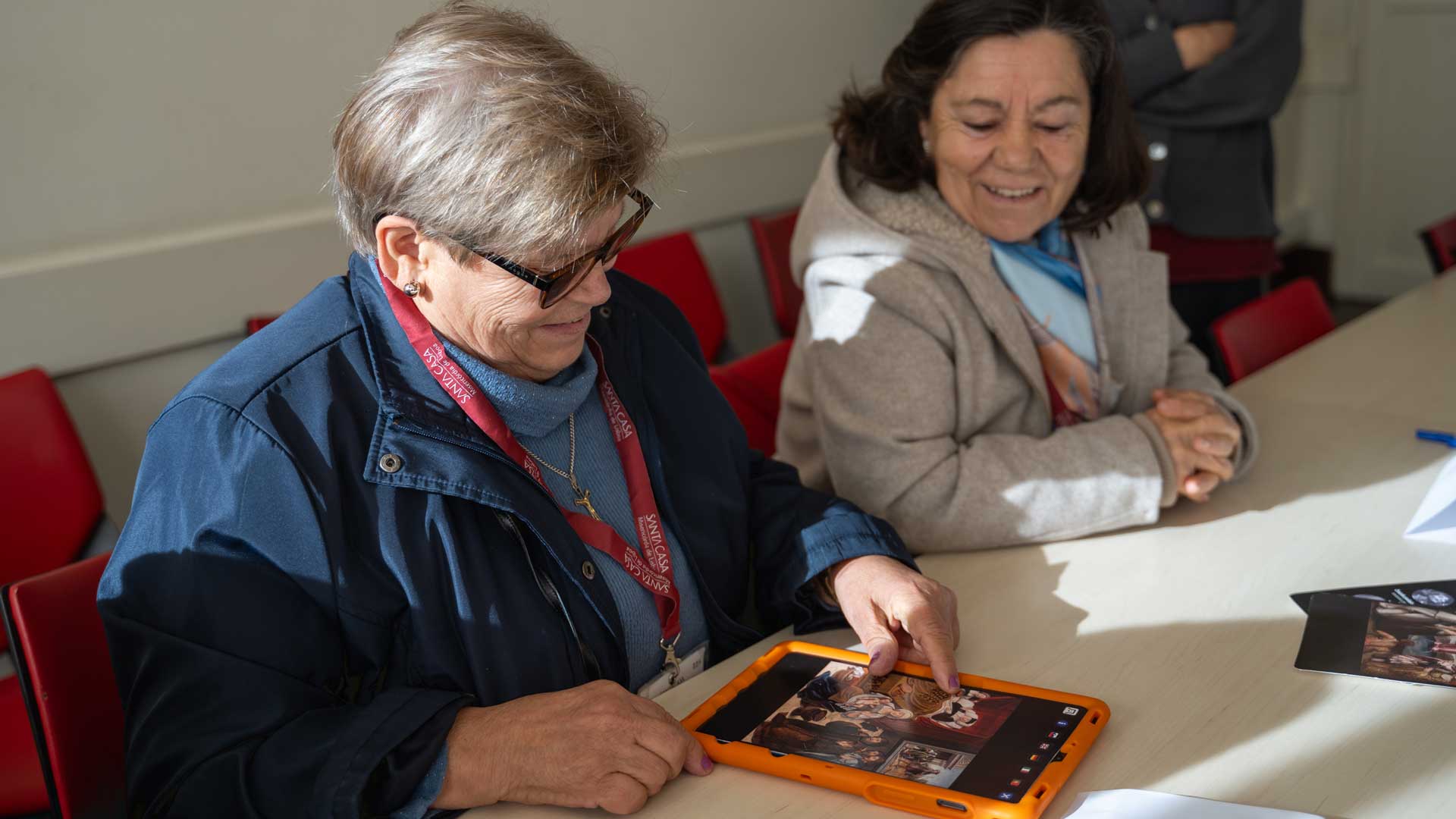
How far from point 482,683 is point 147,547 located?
0.36 m

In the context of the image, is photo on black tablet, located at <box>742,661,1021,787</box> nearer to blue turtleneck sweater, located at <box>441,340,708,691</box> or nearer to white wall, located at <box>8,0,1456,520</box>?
blue turtleneck sweater, located at <box>441,340,708,691</box>

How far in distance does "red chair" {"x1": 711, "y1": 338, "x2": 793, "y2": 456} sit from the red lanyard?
67cm

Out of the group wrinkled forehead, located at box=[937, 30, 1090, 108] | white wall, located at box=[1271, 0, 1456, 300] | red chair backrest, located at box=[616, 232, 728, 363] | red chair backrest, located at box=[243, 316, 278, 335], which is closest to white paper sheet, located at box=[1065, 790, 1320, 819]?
wrinkled forehead, located at box=[937, 30, 1090, 108]

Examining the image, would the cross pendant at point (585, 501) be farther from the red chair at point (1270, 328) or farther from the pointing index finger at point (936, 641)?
the red chair at point (1270, 328)

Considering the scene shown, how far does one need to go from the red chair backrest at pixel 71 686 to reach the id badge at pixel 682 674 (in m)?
0.60

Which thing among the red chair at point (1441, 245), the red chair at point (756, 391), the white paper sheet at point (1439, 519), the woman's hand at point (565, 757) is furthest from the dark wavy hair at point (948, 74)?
the red chair at point (1441, 245)

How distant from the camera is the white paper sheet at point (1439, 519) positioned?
63.5 inches

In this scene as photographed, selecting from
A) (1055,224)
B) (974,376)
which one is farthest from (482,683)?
(1055,224)

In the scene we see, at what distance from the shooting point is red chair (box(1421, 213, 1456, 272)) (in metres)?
3.13

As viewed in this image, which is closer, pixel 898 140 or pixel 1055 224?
pixel 898 140

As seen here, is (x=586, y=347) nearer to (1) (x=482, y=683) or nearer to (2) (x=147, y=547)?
(1) (x=482, y=683)

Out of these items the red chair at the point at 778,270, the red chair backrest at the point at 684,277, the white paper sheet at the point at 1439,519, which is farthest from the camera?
the red chair at the point at 778,270

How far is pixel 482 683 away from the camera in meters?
1.28

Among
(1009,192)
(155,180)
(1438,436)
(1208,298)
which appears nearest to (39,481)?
(155,180)
